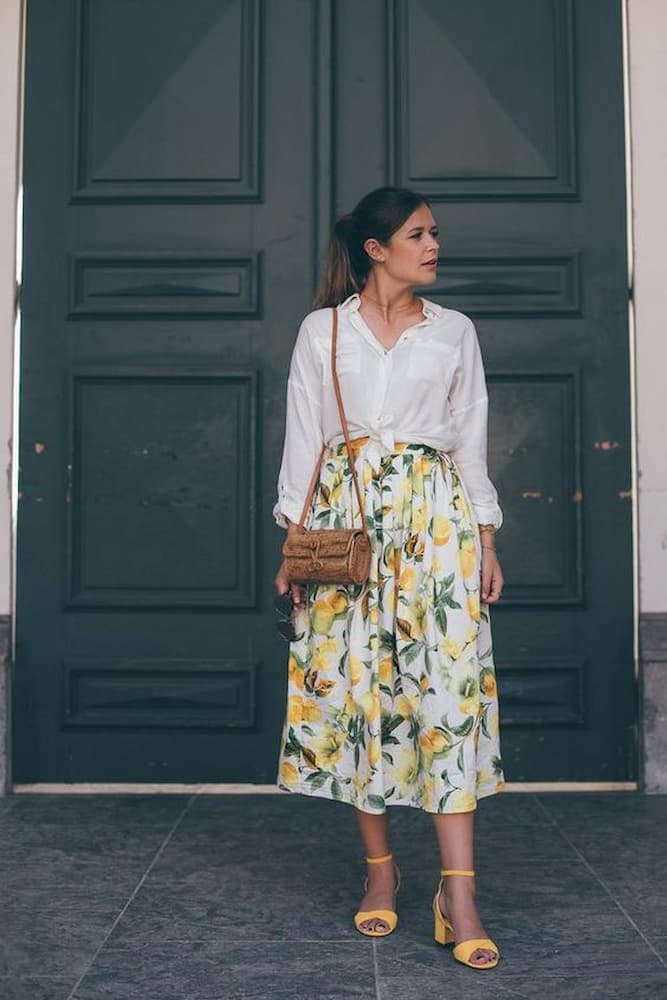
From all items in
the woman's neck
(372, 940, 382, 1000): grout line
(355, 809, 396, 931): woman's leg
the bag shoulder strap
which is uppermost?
the woman's neck

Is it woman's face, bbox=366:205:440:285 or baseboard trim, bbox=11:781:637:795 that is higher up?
woman's face, bbox=366:205:440:285

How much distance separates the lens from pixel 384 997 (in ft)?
7.91

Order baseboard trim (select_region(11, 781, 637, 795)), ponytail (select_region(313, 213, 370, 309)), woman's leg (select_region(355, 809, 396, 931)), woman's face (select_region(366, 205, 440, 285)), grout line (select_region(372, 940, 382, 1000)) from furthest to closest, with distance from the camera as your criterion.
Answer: baseboard trim (select_region(11, 781, 637, 795)), ponytail (select_region(313, 213, 370, 309)), woman's face (select_region(366, 205, 440, 285)), woman's leg (select_region(355, 809, 396, 931)), grout line (select_region(372, 940, 382, 1000))

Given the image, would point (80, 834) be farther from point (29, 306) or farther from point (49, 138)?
point (49, 138)

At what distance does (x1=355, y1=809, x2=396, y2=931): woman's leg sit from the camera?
2854mm

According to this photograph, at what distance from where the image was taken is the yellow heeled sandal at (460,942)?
8.46 ft

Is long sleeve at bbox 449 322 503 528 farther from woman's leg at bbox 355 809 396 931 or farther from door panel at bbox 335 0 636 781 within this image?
door panel at bbox 335 0 636 781

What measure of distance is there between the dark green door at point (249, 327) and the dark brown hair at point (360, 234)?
127 centimetres

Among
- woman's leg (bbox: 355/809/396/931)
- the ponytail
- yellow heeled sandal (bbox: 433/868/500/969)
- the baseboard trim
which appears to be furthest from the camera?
the baseboard trim

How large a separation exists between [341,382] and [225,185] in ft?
5.86

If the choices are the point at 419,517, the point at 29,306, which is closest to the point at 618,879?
the point at 419,517

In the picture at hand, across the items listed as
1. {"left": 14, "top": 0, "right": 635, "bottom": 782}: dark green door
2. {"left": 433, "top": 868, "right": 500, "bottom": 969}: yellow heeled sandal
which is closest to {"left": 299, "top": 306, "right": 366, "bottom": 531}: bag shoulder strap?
{"left": 433, "top": 868, "right": 500, "bottom": 969}: yellow heeled sandal

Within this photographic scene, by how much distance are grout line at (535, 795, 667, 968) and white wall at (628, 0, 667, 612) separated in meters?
0.86

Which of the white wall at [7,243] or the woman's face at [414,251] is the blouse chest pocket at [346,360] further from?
the white wall at [7,243]
